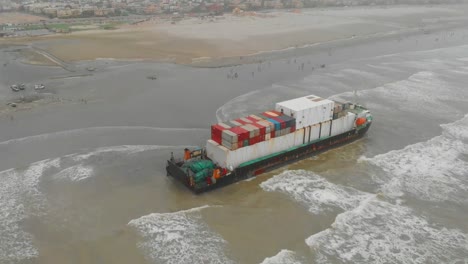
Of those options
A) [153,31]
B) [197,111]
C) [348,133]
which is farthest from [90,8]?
[348,133]

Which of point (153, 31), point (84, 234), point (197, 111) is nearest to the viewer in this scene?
point (84, 234)

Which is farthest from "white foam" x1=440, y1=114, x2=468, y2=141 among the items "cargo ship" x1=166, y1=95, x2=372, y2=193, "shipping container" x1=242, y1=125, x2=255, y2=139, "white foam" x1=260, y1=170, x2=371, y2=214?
"shipping container" x1=242, y1=125, x2=255, y2=139

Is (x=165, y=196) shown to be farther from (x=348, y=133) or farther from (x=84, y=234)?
(x=348, y=133)

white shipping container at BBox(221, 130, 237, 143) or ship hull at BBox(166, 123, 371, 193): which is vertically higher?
white shipping container at BBox(221, 130, 237, 143)

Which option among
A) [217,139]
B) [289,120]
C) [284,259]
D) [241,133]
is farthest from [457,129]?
[284,259]

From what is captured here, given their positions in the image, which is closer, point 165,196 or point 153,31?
point 165,196

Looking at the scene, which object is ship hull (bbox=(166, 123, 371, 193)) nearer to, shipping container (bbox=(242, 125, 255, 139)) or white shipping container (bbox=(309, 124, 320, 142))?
white shipping container (bbox=(309, 124, 320, 142))
